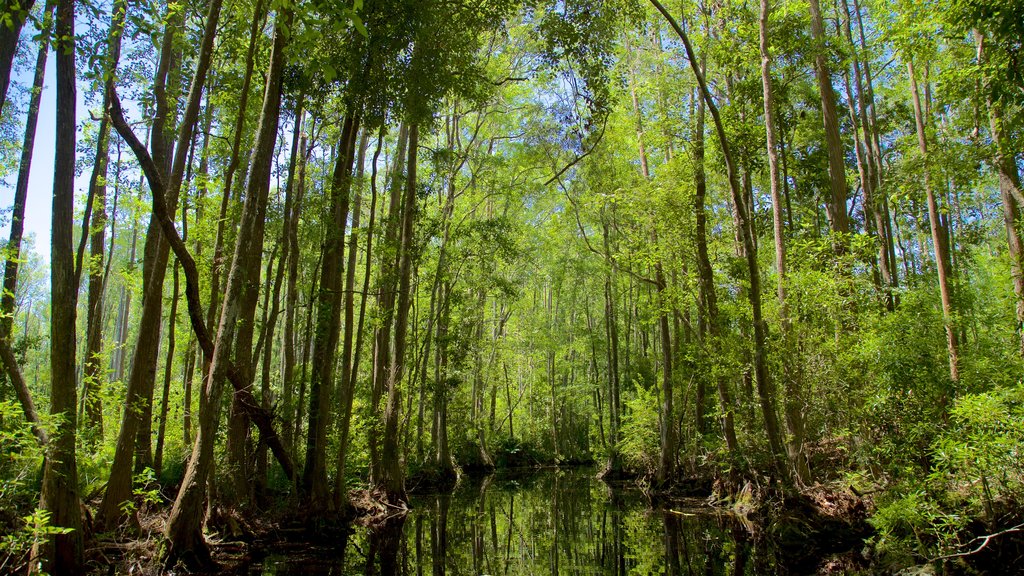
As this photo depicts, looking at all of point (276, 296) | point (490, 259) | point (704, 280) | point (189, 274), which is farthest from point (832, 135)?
point (189, 274)

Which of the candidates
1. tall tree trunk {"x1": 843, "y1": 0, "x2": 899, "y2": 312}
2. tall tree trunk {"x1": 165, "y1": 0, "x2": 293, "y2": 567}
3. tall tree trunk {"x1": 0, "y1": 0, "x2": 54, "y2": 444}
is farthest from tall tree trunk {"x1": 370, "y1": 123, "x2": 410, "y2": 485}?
tall tree trunk {"x1": 843, "y1": 0, "x2": 899, "y2": 312}

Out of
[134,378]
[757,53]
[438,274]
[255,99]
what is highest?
[757,53]

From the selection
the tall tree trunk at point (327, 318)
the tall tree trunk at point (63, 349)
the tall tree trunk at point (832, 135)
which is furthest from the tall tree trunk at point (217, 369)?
the tall tree trunk at point (832, 135)

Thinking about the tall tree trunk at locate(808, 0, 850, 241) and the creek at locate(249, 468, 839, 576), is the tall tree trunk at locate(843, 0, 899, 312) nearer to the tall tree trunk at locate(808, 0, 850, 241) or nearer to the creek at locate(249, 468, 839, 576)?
the tall tree trunk at locate(808, 0, 850, 241)

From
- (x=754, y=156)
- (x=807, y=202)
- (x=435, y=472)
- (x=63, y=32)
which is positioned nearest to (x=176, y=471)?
(x=63, y=32)

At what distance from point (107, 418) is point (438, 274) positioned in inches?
275

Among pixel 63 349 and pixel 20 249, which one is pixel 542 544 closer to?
pixel 63 349

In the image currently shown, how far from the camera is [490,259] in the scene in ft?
48.4

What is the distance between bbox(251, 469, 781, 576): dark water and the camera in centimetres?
676

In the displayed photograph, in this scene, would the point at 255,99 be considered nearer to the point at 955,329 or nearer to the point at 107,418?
the point at 107,418

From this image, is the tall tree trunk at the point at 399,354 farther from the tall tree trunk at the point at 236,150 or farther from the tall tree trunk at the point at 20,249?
the tall tree trunk at the point at 20,249

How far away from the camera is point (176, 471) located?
31.2ft

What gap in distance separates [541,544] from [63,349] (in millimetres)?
6426

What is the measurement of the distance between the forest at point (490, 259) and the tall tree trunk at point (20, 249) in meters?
0.05
